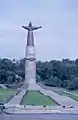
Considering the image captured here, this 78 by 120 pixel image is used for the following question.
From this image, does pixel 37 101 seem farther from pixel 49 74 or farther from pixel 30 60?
pixel 49 74

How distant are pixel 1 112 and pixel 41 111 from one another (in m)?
2.55

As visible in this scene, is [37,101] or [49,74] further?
[49,74]

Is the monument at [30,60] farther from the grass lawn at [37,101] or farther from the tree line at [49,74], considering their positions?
the grass lawn at [37,101]

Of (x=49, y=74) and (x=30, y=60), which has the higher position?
(x=30, y=60)

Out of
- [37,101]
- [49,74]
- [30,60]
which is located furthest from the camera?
[49,74]

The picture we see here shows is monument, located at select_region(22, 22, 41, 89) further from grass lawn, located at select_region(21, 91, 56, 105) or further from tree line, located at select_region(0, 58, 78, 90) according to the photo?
grass lawn, located at select_region(21, 91, 56, 105)

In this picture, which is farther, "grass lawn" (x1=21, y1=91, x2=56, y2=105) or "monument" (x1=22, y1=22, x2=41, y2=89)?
"monument" (x1=22, y1=22, x2=41, y2=89)

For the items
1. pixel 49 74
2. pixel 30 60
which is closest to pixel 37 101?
pixel 30 60

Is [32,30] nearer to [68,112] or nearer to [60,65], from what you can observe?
[60,65]

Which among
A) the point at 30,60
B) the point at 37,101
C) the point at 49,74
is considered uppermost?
the point at 30,60

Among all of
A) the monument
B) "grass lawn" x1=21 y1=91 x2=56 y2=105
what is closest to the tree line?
the monument

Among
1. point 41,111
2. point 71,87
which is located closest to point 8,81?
point 71,87

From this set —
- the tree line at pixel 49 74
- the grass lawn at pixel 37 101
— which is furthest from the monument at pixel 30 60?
the grass lawn at pixel 37 101

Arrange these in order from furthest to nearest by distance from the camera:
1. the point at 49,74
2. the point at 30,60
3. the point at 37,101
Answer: the point at 49,74 < the point at 30,60 < the point at 37,101
